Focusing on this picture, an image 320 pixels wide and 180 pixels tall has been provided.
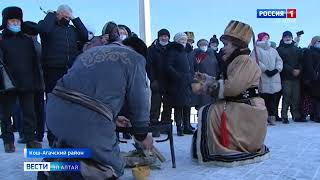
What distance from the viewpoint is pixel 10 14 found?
6.55 m

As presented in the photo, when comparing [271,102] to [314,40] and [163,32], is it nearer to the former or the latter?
[314,40]

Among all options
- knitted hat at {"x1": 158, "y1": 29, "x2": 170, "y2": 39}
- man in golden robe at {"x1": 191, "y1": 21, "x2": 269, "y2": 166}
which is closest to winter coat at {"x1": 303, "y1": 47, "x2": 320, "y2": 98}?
knitted hat at {"x1": 158, "y1": 29, "x2": 170, "y2": 39}

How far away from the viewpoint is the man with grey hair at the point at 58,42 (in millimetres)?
6715

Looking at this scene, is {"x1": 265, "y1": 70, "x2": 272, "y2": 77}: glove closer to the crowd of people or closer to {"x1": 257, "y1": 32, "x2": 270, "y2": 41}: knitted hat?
the crowd of people

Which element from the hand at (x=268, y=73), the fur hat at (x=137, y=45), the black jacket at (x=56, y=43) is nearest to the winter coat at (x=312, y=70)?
the hand at (x=268, y=73)

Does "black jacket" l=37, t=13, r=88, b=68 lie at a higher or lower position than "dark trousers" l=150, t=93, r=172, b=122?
higher

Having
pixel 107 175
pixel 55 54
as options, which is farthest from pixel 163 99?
pixel 107 175

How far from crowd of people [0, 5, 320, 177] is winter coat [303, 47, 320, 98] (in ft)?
0.07

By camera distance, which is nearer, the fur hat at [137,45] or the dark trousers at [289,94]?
the fur hat at [137,45]

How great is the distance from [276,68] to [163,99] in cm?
272

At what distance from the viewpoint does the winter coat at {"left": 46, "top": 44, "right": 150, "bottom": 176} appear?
12.0ft

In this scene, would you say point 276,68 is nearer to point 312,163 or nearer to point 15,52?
point 312,163

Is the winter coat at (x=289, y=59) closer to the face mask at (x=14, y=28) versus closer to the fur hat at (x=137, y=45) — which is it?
the face mask at (x=14, y=28)

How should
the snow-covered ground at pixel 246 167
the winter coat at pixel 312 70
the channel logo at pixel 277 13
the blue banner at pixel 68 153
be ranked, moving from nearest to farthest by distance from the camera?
the blue banner at pixel 68 153 → the snow-covered ground at pixel 246 167 → the winter coat at pixel 312 70 → the channel logo at pixel 277 13
